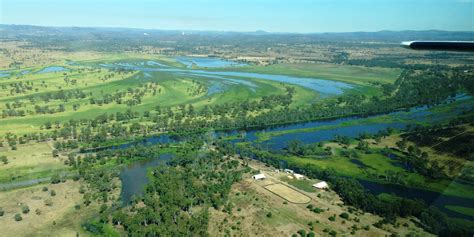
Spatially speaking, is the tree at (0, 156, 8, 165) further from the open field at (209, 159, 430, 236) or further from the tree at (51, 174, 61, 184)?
the open field at (209, 159, 430, 236)

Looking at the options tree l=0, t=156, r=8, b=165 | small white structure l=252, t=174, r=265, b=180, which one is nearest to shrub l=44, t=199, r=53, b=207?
tree l=0, t=156, r=8, b=165

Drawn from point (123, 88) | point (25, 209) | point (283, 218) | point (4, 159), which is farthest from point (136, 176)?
point (123, 88)

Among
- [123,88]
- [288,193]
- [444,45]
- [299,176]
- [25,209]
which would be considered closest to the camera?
[444,45]

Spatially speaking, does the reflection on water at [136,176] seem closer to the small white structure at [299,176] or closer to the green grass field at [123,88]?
the small white structure at [299,176]

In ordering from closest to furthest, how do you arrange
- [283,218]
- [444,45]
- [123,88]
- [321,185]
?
[444,45]
[283,218]
[321,185]
[123,88]

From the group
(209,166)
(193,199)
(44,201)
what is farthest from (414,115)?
(44,201)

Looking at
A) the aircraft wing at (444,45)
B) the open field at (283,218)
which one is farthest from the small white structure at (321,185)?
the aircraft wing at (444,45)

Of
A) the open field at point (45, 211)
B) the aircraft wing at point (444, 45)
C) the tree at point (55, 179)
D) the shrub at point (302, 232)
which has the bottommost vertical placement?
the open field at point (45, 211)

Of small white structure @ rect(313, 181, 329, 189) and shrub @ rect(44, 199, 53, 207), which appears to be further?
small white structure @ rect(313, 181, 329, 189)

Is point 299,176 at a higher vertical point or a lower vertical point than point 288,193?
higher

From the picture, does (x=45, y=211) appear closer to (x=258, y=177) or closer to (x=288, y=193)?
(x=258, y=177)

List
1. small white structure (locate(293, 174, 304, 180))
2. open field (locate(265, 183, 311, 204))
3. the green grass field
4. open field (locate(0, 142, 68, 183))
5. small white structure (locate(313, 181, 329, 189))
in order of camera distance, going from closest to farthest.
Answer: open field (locate(265, 183, 311, 204))
small white structure (locate(313, 181, 329, 189))
small white structure (locate(293, 174, 304, 180))
open field (locate(0, 142, 68, 183))
the green grass field

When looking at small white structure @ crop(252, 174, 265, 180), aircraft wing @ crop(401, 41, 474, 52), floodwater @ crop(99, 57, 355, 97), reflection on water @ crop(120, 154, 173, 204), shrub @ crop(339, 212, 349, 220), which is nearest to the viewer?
aircraft wing @ crop(401, 41, 474, 52)
